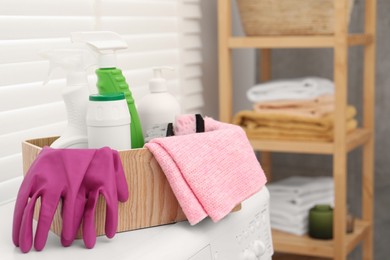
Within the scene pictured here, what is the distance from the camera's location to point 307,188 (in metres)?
2.05

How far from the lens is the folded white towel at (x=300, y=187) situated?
2.03m

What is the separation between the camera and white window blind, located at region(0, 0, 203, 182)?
1330mm

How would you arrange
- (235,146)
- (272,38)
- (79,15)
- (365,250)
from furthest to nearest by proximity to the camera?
1. (365,250)
2. (272,38)
3. (79,15)
4. (235,146)

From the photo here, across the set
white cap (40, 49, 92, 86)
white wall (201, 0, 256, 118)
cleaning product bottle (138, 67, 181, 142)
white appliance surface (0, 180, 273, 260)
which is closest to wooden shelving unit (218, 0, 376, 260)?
white wall (201, 0, 256, 118)

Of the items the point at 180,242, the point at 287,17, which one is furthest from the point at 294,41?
the point at 180,242

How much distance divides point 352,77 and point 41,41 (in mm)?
1234

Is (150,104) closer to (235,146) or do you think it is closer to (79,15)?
(235,146)

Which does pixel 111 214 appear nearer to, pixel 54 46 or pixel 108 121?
pixel 108 121

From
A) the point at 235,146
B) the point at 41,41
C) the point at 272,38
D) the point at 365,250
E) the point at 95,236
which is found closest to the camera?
the point at 95,236

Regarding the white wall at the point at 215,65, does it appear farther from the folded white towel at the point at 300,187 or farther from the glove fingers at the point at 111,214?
the glove fingers at the point at 111,214

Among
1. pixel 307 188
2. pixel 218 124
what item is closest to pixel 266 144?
pixel 307 188

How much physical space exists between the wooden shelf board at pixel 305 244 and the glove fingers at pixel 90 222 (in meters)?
1.14

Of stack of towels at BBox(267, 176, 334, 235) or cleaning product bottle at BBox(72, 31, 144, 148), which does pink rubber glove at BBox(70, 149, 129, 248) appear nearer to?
cleaning product bottle at BBox(72, 31, 144, 148)

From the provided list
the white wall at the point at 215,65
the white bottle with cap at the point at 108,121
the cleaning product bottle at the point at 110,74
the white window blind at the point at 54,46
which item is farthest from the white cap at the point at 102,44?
the white wall at the point at 215,65
